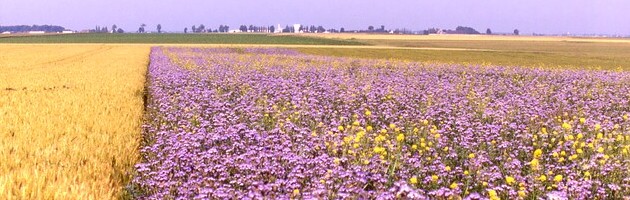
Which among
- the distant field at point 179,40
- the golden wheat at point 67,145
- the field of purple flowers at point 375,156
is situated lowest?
the field of purple flowers at point 375,156

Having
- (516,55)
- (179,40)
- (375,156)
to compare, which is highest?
(179,40)

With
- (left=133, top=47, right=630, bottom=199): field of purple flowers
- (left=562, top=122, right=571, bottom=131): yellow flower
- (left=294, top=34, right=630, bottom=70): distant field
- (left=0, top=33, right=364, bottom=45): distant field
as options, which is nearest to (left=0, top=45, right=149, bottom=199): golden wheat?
Result: (left=133, top=47, right=630, bottom=199): field of purple flowers

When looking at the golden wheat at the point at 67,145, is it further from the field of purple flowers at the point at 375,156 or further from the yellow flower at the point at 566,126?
the yellow flower at the point at 566,126

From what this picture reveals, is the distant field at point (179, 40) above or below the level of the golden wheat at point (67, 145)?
above

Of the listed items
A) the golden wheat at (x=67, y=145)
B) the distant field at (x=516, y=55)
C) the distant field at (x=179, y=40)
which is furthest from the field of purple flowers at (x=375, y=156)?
the distant field at (x=179, y=40)

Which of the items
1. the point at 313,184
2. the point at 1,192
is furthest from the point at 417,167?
the point at 1,192

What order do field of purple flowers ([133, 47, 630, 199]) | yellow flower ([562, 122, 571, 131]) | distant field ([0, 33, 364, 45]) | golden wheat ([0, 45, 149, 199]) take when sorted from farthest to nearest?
1. distant field ([0, 33, 364, 45])
2. yellow flower ([562, 122, 571, 131])
3. field of purple flowers ([133, 47, 630, 199])
4. golden wheat ([0, 45, 149, 199])

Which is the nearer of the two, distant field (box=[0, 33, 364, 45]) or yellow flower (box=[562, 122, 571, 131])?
yellow flower (box=[562, 122, 571, 131])

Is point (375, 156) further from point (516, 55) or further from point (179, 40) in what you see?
point (179, 40)

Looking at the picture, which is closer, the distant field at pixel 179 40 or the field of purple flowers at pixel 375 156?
the field of purple flowers at pixel 375 156

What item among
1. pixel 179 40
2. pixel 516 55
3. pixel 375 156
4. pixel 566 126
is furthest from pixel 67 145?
pixel 179 40

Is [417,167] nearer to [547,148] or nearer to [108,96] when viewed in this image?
[547,148]

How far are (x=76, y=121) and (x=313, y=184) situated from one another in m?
4.67

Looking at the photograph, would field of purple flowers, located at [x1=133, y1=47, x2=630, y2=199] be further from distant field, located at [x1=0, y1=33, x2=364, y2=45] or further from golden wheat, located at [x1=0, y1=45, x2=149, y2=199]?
distant field, located at [x1=0, y1=33, x2=364, y2=45]
